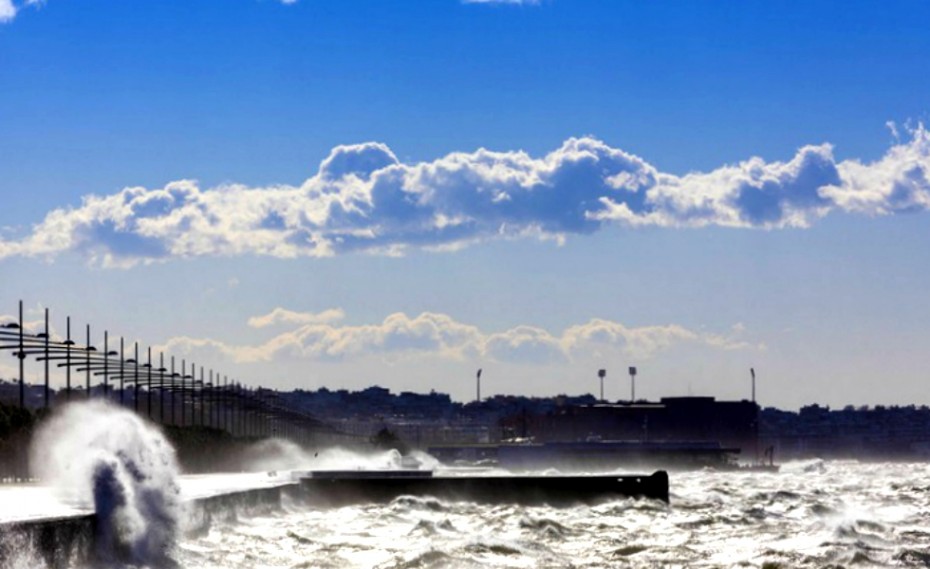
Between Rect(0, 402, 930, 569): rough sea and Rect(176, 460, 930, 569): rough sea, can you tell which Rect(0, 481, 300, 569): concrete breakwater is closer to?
Rect(0, 402, 930, 569): rough sea

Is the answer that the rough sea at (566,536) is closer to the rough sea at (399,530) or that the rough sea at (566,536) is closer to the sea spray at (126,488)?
the rough sea at (399,530)

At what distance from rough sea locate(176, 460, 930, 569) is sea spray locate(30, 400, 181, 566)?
980 mm

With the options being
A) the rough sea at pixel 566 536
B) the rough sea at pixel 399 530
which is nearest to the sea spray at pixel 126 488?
the rough sea at pixel 399 530

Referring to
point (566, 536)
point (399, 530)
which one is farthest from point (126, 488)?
point (566, 536)

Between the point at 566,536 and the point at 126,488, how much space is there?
73.2 ft

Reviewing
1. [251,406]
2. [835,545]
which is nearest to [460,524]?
[835,545]

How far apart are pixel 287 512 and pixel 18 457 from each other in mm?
22372

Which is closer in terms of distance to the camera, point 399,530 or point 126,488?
point 126,488

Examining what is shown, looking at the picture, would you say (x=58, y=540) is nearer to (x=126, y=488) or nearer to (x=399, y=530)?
(x=126, y=488)

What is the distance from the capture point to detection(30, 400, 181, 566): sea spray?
43.5m

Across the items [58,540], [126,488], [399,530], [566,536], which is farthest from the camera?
[566,536]

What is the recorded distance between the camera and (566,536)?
6519 cm

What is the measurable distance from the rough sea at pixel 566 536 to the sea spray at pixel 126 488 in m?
0.98

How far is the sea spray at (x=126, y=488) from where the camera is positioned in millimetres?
43500
